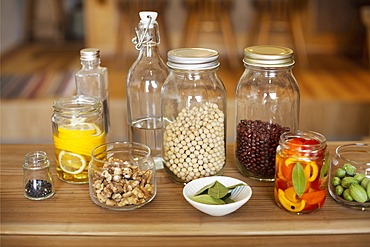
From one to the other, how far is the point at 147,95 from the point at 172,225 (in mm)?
384

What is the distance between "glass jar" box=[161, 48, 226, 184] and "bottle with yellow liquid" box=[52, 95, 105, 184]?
6.2 inches

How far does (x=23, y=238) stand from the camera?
93 cm

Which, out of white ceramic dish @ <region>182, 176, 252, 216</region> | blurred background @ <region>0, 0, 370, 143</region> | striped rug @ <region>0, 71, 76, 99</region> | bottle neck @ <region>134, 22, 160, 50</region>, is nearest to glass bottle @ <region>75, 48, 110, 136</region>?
bottle neck @ <region>134, 22, 160, 50</region>

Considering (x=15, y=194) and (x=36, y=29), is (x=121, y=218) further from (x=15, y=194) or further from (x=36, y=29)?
(x=36, y=29)

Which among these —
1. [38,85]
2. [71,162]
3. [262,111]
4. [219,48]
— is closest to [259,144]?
[262,111]

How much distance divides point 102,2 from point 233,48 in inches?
44.8

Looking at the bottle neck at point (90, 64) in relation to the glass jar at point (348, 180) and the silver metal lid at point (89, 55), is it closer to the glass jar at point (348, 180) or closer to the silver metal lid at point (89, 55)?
the silver metal lid at point (89, 55)

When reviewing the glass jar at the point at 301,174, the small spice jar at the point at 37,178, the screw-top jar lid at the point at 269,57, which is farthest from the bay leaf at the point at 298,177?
the small spice jar at the point at 37,178

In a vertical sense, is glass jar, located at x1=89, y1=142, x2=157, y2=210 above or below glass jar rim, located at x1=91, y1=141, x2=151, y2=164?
below

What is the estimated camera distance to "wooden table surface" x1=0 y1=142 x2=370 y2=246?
0.92 metres

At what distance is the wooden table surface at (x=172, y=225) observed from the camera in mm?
917

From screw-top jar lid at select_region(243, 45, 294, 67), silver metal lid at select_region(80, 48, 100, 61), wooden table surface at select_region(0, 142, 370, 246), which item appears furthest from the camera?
silver metal lid at select_region(80, 48, 100, 61)

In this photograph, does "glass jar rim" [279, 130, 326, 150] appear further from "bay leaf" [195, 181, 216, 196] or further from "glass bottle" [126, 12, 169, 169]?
"glass bottle" [126, 12, 169, 169]

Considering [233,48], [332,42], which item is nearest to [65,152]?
[233,48]
